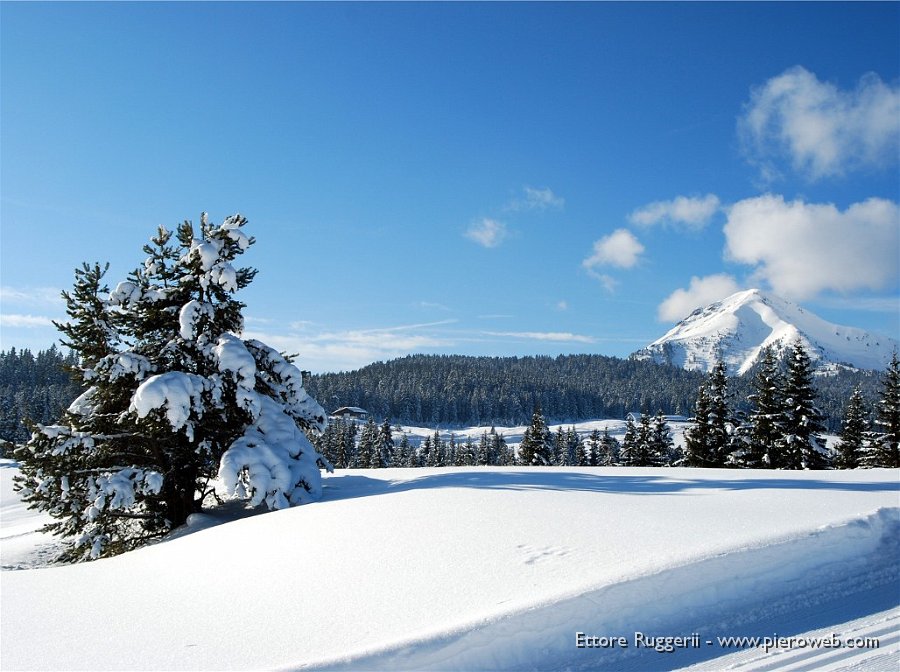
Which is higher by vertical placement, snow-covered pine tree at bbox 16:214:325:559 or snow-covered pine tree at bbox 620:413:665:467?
snow-covered pine tree at bbox 16:214:325:559

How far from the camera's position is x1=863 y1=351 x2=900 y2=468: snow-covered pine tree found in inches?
1086

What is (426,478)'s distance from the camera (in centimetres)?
1244

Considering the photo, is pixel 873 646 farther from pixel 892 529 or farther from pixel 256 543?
pixel 256 543

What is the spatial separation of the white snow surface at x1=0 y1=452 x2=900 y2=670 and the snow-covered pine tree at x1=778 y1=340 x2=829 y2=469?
21094 mm

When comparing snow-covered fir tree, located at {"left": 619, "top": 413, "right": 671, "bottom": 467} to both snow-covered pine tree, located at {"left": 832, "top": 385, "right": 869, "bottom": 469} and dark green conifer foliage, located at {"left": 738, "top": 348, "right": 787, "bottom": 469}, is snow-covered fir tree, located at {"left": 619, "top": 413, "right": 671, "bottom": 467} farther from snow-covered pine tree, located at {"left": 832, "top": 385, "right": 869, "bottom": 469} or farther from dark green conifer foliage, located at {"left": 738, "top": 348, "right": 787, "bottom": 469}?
snow-covered pine tree, located at {"left": 832, "top": 385, "right": 869, "bottom": 469}

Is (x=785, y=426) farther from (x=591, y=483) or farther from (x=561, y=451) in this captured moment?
(x=561, y=451)

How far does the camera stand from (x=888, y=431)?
1120 inches

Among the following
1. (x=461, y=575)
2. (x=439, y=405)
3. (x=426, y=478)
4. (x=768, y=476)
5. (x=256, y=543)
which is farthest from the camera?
(x=439, y=405)

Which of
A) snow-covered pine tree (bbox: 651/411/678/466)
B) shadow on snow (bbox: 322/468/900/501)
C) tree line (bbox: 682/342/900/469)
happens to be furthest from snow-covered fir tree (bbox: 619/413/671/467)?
shadow on snow (bbox: 322/468/900/501)

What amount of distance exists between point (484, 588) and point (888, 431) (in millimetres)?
33276

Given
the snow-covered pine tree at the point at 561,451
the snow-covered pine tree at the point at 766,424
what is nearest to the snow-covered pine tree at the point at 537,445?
the snow-covered pine tree at the point at 766,424

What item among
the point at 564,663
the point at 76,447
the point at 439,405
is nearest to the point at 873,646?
the point at 564,663

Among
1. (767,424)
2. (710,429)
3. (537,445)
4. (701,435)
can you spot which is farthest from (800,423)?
(537,445)

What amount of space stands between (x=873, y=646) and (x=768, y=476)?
7.72m
